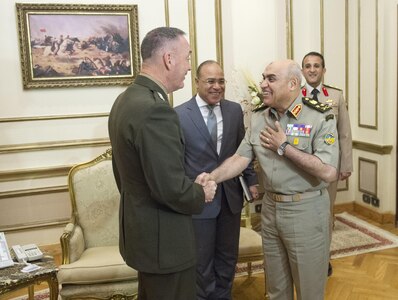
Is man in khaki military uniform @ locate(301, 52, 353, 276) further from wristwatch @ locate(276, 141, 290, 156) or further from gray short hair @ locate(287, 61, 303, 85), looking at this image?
wristwatch @ locate(276, 141, 290, 156)

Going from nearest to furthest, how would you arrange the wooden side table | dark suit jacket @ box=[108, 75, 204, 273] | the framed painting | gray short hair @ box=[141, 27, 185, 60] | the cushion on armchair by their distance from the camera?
dark suit jacket @ box=[108, 75, 204, 273] → gray short hair @ box=[141, 27, 185, 60] → the wooden side table → the cushion on armchair → the framed painting

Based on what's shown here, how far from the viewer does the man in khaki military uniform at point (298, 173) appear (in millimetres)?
1976

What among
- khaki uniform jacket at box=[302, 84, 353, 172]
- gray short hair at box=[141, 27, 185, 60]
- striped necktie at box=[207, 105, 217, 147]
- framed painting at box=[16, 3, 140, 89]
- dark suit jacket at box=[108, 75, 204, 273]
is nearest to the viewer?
dark suit jacket at box=[108, 75, 204, 273]

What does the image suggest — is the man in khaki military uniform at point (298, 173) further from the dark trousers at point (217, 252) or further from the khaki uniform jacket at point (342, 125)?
the khaki uniform jacket at point (342, 125)

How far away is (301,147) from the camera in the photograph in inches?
78.8

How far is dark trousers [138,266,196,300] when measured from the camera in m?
1.67

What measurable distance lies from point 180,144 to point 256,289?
1873 mm


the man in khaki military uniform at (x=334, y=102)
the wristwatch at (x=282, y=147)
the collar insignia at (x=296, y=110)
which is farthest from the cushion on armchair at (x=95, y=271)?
the man in khaki military uniform at (x=334, y=102)

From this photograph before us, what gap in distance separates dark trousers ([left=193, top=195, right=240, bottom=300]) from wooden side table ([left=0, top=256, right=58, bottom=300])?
78 centimetres

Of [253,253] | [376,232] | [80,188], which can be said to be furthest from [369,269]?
[80,188]

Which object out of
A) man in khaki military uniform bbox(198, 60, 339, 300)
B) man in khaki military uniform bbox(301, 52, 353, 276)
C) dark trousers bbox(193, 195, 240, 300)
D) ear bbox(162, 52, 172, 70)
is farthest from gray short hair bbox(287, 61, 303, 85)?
man in khaki military uniform bbox(301, 52, 353, 276)

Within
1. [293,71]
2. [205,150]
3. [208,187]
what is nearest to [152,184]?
[208,187]

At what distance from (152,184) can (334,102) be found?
6.74ft

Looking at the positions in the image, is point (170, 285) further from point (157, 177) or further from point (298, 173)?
point (298, 173)
